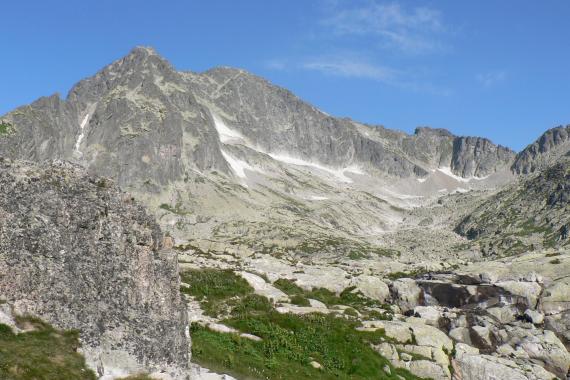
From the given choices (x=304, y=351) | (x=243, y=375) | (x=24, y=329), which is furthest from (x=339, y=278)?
(x=24, y=329)

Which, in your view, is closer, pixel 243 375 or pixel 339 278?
pixel 243 375

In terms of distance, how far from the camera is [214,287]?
1843 inches

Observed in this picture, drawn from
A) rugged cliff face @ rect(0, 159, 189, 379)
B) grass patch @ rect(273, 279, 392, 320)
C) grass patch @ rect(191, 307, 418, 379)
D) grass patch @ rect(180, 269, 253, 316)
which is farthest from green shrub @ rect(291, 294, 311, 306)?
rugged cliff face @ rect(0, 159, 189, 379)

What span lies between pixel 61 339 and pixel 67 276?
2.72m

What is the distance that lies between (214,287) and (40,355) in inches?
1121

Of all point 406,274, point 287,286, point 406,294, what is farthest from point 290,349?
point 406,274

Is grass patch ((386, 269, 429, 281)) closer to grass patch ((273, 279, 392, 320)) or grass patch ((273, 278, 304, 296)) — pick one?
grass patch ((273, 279, 392, 320))

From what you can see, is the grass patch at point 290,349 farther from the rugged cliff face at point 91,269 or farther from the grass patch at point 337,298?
the grass patch at point 337,298

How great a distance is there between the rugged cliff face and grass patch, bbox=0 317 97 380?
1.64 ft

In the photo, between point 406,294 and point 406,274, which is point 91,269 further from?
point 406,274

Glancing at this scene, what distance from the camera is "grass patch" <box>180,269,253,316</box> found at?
42.2 metres

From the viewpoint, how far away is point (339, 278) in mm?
63000

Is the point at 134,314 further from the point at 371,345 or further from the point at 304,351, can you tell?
the point at 371,345

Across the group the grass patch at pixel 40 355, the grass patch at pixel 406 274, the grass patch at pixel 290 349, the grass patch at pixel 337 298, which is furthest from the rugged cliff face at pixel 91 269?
the grass patch at pixel 406 274
